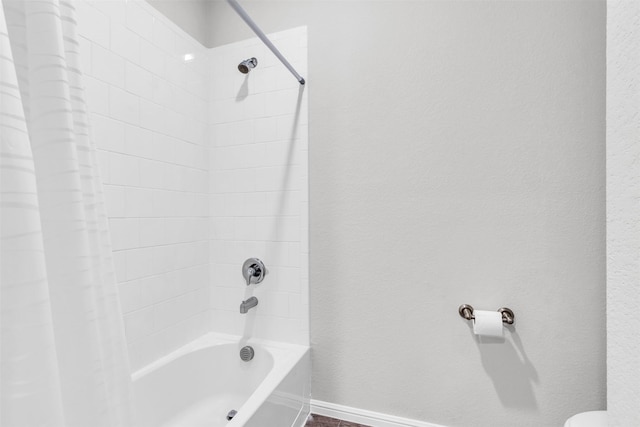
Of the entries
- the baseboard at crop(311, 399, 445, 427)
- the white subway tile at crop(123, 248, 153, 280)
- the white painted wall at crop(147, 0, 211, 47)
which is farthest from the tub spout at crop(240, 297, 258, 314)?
the white painted wall at crop(147, 0, 211, 47)

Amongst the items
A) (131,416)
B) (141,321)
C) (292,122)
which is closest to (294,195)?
(292,122)

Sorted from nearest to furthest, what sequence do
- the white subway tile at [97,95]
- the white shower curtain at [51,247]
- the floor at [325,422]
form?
the white shower curtain at [51,247] < the white subway tile at [97,95] < the floor at [325,422]

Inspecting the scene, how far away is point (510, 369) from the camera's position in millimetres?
1298

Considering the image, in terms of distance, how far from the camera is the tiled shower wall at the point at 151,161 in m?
1.21

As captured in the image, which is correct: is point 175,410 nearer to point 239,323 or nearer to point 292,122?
point 239,323

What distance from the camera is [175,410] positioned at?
4.76 feet

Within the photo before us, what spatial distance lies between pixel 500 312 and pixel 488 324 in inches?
3.7

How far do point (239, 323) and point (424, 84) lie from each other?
1.50 metres

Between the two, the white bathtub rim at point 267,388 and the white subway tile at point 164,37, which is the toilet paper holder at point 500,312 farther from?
the white subway tile at point 164,37

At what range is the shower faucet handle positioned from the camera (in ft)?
5.25

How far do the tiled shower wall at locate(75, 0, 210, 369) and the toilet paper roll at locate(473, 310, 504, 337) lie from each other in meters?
1.34

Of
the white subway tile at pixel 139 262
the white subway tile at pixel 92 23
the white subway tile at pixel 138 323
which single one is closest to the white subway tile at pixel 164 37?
the white subway tile at pixel 92 23

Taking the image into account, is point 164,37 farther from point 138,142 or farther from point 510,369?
point 510,369

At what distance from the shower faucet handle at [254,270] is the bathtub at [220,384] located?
1.08 feet
